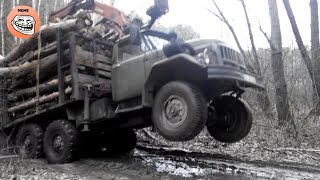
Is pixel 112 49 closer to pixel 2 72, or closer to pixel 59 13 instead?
pixel 59 13

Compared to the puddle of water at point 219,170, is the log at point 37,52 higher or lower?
higher

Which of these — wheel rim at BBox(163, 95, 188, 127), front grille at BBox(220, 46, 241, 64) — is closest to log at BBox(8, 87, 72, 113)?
wheel rim at BBox(163, 95, 188, 127)

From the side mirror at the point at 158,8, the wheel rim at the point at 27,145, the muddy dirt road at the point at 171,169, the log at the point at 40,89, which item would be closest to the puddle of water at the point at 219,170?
the muddy dirt road at the point at 171,169

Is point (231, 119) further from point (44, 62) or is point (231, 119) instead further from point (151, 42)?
point (44, 62)

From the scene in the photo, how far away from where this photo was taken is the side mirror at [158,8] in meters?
5.73

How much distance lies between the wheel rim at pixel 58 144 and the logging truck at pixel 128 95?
19mm

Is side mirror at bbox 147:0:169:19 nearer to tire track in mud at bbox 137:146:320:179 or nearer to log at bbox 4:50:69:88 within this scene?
log at bbox 4:50:69:88

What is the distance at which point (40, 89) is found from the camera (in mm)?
7781

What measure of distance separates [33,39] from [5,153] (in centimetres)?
270

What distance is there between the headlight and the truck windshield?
1448mm

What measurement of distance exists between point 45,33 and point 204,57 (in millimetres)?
4023

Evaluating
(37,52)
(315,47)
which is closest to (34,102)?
→ (37,52)

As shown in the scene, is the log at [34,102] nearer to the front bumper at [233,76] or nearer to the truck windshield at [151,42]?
the truck windshield at [151,42]

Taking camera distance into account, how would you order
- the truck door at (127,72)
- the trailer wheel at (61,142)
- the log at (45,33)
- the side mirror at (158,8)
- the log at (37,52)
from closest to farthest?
the side mirror at (158,8)
the truck door at (127,72)
the trailer wheel at (61,142)
the log at (45,33)
the log at (37,52)
